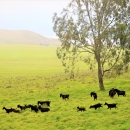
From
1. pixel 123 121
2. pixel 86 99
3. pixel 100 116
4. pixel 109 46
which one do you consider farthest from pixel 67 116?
pixel 109 46

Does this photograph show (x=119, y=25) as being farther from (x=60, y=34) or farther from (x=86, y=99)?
(x=86, y=99)

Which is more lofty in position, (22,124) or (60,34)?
(60,34)

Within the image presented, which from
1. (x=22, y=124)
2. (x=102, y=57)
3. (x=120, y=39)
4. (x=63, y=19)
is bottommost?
(x=22, y=124)

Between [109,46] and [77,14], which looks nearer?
[109,46]

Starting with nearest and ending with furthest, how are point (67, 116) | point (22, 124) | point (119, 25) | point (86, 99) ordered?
1. point (22, 124)
2. point (67, 116)
3. point (86, 99)
4. point (119, 25)

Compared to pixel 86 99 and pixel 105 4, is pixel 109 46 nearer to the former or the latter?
pixel 105 4

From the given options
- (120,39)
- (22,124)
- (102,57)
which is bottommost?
(22,124)

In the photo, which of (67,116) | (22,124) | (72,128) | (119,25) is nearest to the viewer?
(72,128)

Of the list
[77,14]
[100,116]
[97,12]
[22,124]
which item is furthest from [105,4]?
[22,124]

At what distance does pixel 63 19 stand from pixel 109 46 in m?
7.49

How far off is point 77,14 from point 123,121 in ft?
67.3

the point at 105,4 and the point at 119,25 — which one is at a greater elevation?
the point at 105,4

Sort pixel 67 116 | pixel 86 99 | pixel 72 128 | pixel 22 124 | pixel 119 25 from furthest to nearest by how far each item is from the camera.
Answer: pixel 119 25
pixel 86 99
pixel 67 116
pixel 22 124
pixel 72 128

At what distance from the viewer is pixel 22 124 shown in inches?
781
